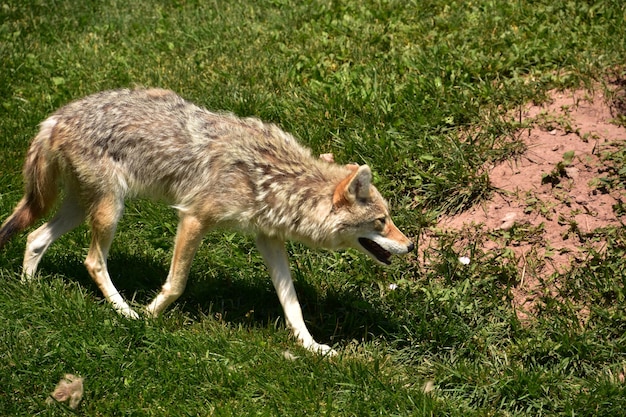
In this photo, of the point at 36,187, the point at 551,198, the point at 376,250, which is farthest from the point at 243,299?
the point at 551,198

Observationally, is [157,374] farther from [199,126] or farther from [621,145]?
[621,145]

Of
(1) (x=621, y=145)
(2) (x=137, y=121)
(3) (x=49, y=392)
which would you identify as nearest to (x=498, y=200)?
(1) (x=621, y=145)

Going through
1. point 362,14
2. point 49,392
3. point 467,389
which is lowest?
point 467,389

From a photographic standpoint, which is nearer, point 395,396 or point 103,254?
point 395,396

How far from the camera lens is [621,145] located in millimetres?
6957

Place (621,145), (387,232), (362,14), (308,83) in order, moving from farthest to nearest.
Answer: (362,14) < (308,83) < (621,145) < (387,232)

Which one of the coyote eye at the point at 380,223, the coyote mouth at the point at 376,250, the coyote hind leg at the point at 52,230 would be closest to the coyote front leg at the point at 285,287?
the coyote mouth at the point at 376,250

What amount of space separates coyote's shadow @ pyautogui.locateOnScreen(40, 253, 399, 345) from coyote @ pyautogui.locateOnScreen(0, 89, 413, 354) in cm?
31

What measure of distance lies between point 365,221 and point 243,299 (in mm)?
1261

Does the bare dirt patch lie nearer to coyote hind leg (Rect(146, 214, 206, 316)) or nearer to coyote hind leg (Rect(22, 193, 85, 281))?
coyote hind leg (Rect(146, 214, 206, 316))

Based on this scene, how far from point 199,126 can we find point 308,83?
7.62ft

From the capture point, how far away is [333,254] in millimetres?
6969

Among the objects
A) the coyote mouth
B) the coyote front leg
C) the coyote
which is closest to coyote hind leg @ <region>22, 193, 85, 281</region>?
the coyote

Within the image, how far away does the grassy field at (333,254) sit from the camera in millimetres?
5512
